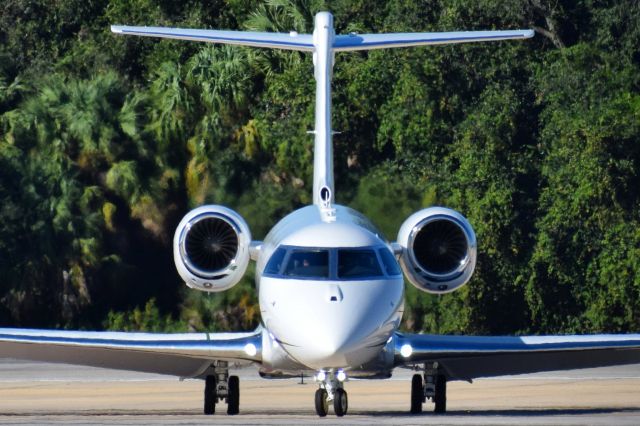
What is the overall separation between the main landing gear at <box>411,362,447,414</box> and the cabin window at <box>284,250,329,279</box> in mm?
2758

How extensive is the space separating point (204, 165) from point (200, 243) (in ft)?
43.6

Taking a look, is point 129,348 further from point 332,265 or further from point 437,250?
point 437,250

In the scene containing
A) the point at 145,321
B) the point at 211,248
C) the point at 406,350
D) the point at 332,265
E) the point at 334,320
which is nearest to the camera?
the point at 334,320

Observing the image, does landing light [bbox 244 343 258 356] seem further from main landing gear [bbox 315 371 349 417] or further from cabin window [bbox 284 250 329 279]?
cabin window [bbox 284 250 329 279]

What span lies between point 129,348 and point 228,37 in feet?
13.4

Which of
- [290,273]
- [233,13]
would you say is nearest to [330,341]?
[290,273]

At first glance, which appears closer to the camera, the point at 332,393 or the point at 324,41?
the point at 332,393

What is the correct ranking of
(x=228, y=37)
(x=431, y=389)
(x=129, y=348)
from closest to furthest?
1. (x=129, y=348)
2. (x=431, y=389)
3. (x=228, y=37)

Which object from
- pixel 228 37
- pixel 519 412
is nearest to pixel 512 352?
pixel 519 412

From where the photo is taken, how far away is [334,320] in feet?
51.9

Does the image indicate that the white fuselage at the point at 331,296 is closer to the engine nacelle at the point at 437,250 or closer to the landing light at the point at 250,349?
the landing light at the point at 250,349

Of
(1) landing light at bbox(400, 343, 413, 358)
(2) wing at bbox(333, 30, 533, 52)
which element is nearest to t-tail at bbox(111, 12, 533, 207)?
(2) wing at bbox(333, 30, 533, 52)

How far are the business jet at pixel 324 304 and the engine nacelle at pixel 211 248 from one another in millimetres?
12

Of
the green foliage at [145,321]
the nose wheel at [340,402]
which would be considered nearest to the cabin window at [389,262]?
the nose wheel at [340,402]
